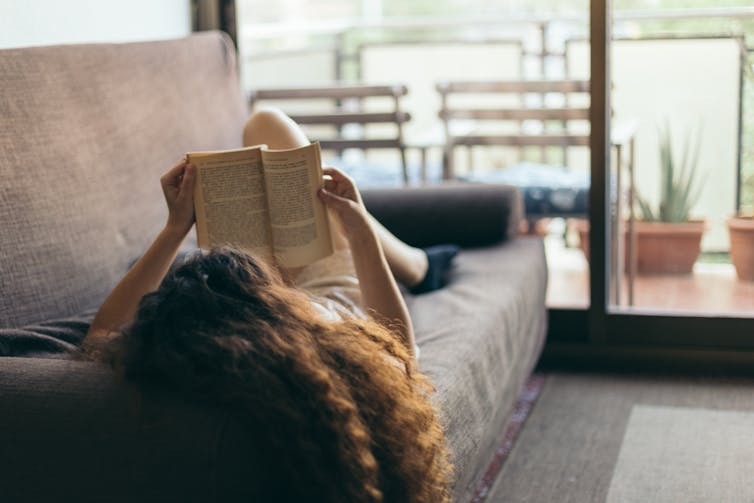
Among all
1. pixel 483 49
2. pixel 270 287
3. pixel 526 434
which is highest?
pixel 483 49

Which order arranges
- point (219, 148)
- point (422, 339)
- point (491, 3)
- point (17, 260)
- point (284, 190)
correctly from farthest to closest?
point (491, 3)
point (219, 148)
point (422, 339)
point (17, 260)
point (284, 190)

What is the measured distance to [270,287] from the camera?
3.97 ft

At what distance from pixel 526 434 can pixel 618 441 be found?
23 cm

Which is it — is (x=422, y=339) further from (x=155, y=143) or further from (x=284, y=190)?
(x=155, y=143)

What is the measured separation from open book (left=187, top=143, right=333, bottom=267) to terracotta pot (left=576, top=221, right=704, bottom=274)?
1578mm

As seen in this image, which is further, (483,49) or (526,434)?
(483,49)

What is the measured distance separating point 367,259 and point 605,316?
4.89 ft

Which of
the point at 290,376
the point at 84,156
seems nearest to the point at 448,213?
the point at 84,156

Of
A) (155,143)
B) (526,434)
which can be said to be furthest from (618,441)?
(155,143)

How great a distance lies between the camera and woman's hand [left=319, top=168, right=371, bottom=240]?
166 centimetres

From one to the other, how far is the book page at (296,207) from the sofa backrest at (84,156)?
1.59 feet

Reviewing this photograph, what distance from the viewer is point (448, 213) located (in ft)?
8.80

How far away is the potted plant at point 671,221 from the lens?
9.59 ft

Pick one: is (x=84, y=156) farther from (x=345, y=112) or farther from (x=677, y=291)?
(x=677, y=291)
